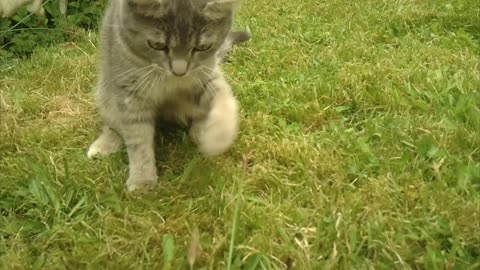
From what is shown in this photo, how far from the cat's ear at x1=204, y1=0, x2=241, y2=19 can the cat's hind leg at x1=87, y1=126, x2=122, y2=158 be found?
0.67m

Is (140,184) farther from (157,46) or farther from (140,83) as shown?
(157,46)

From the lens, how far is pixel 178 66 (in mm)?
1804

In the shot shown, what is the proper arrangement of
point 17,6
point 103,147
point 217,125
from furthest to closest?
point 17,6 → point 103,147 → point 217,125

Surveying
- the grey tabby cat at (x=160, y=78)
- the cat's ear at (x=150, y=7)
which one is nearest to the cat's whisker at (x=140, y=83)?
the grey tabby cat at (x=160, y=78)

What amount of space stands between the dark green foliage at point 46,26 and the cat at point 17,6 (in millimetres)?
30

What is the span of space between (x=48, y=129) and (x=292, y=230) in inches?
48.1

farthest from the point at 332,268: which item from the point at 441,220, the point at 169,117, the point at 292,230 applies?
the point at 169,117

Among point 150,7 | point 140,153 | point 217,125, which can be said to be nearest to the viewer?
point 150,7

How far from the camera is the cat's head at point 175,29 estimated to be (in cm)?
175

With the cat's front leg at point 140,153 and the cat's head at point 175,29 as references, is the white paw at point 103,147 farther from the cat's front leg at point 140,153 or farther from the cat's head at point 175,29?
→ the cat's head at point 175,29

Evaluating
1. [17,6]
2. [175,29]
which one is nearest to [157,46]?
[175,29]

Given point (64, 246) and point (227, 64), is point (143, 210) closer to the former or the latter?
point (64, 246)

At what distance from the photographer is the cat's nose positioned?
1804 mm

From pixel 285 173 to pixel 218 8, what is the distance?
1.96 ft
